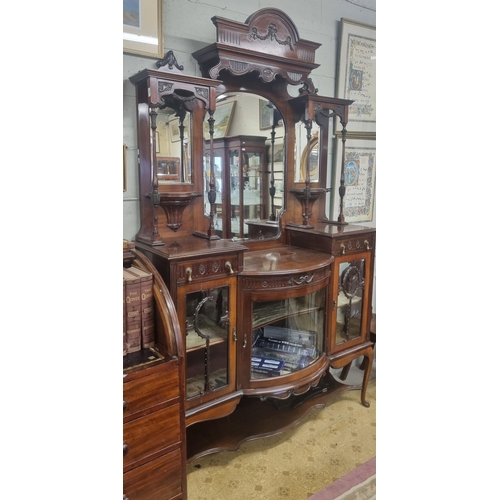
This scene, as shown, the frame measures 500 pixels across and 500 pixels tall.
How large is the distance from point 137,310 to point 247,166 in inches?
34.8

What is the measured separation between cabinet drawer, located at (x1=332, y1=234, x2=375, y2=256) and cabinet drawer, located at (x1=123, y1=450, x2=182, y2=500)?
3.50 feet

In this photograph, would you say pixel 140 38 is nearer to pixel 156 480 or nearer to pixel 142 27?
pixel 142 27

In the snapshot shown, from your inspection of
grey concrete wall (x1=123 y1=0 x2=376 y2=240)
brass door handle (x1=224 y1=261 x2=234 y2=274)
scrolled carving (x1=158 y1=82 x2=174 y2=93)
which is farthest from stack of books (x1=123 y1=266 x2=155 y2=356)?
scrolled carving (x1=158 y1=82 x2=174 y2=93)

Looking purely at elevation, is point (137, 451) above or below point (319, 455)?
above

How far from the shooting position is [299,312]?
189 centimetres

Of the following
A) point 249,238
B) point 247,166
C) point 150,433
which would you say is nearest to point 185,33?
point 247,166

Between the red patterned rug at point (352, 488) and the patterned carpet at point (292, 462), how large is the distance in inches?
5.8

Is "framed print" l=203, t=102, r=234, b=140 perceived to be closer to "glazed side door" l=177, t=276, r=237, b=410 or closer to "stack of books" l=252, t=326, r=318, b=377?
"glazed side door" l=177, t=276, r=237, b=410

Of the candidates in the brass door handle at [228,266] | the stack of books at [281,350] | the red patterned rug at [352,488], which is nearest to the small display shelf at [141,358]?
the brass door handle at [228,266]

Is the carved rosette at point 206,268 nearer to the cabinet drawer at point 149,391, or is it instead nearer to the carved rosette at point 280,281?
the carved rosette at point 280,281
